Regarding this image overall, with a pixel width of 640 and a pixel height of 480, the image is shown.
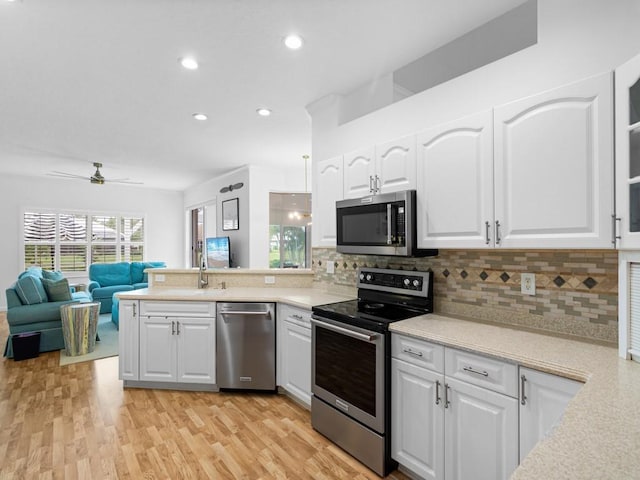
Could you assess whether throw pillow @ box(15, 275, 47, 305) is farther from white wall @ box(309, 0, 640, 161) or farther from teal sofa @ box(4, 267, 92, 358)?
white wall @ box(309, 0, 640, 161)

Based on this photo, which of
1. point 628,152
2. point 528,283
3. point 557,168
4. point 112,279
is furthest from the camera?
point 112,279

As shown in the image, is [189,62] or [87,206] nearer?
[189,62]

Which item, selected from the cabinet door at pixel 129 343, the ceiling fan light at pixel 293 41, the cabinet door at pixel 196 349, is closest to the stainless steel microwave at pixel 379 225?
the ceiling fan light at pixel 293 41

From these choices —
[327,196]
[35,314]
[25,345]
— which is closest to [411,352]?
[327,196]

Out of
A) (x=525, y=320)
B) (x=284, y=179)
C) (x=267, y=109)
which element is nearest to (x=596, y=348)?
(x=525, y=320)

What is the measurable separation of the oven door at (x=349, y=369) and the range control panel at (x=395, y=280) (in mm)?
507

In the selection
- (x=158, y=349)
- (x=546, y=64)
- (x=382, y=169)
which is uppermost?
(x=546, y=64)

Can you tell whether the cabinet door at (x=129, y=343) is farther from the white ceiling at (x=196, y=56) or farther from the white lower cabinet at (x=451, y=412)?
the white lower cabinet at (x=451, y=412)

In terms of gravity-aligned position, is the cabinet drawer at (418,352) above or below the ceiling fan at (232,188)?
below

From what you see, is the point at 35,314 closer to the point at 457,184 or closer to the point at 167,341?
the point at 167,341

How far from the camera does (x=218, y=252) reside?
6.32m

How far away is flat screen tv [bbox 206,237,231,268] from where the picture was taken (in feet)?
20.0

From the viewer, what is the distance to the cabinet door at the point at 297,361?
2.62m

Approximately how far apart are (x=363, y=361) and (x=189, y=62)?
237 centimetres
